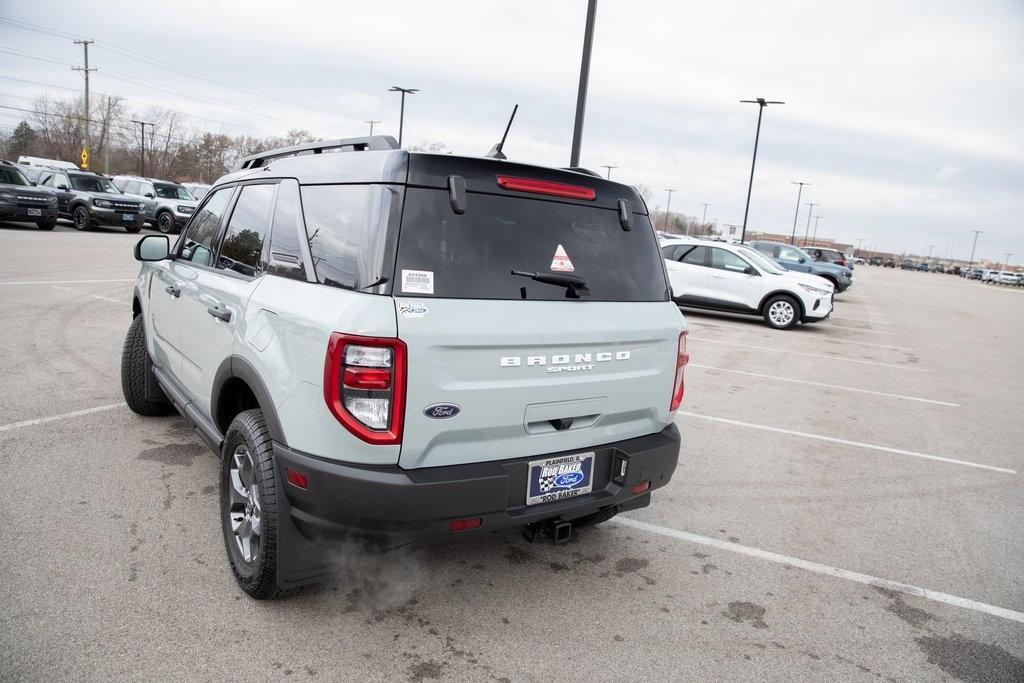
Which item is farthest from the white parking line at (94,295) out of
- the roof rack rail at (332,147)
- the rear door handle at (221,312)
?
the rear door handle at (221,312)

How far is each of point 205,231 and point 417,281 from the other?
2263mm

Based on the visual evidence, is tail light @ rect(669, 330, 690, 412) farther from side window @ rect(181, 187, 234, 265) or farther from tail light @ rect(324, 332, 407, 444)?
side window @ rect(181, 187, 234, 265)

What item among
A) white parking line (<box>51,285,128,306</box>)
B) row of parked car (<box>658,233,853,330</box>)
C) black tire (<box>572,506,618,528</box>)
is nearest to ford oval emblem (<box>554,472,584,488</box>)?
black tire (<box>572,506,618,528</box>)

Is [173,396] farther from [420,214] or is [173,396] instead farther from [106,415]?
[420,214]

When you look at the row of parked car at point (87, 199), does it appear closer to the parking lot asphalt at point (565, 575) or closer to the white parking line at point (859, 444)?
the parking lot asphalt at point (565, 575)

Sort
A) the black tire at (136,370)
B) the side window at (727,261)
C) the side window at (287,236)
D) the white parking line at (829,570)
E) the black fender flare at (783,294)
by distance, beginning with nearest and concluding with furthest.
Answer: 1. the side window at (287,236)
2. the white parking line at (829,570)
3. the black tire at (136,370)
4. the black fender flare at (783,294)
5. the side window at (727,261)

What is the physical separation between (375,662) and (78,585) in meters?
1.43

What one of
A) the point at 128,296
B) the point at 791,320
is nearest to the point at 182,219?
the point at 128,296

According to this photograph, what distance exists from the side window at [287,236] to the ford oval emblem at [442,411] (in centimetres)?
83

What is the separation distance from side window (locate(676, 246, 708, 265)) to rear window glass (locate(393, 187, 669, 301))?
11.9 m

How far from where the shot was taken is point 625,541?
391 cm

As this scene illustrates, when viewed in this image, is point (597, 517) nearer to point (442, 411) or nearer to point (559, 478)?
point (559, 478)

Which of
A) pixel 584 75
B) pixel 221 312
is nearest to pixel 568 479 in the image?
pixel 221 312

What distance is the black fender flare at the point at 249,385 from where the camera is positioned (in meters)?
2.72
